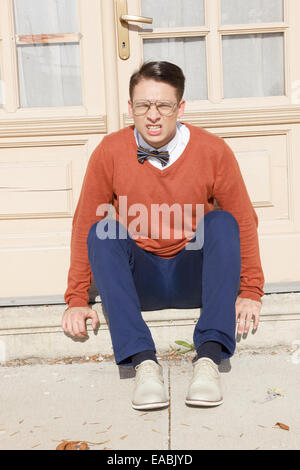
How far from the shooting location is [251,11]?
9.63 ft

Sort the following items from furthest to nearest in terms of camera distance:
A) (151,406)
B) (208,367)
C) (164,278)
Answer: (164,278), (208,367), (151,406)

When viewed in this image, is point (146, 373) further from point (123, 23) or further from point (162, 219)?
point (123, 23)

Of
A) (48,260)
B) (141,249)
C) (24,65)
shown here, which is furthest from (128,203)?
(24,65)

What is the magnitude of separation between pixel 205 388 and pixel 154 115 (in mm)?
1102

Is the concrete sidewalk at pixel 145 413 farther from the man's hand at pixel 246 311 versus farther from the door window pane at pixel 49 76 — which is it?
the door window pane at pixel 49 76

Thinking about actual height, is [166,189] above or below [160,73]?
below

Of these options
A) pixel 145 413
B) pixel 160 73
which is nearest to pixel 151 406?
pixel 145 413

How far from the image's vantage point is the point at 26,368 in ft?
8.22

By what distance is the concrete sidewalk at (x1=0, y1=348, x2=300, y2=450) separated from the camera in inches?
70.3

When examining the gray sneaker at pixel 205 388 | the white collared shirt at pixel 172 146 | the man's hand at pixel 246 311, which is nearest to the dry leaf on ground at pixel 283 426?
the gray sneaker at pixel 205 388

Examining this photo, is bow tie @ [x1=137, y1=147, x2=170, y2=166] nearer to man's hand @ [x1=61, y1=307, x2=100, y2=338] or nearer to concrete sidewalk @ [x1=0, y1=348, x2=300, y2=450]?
man's hand @ [x1=61, y1=307, x2=100, y2=338]

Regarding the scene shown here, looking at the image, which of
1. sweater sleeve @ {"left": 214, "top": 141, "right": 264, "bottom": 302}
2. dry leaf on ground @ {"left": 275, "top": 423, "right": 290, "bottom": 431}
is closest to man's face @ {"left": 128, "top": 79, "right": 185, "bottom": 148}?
sweater sleeve @ {"left": 214, "top": 141, "right": 264, "bottom": 302}

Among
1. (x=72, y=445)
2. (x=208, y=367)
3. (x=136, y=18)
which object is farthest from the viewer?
(x=136, y=18)

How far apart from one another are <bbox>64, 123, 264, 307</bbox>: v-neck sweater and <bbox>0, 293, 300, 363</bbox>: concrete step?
21cm
